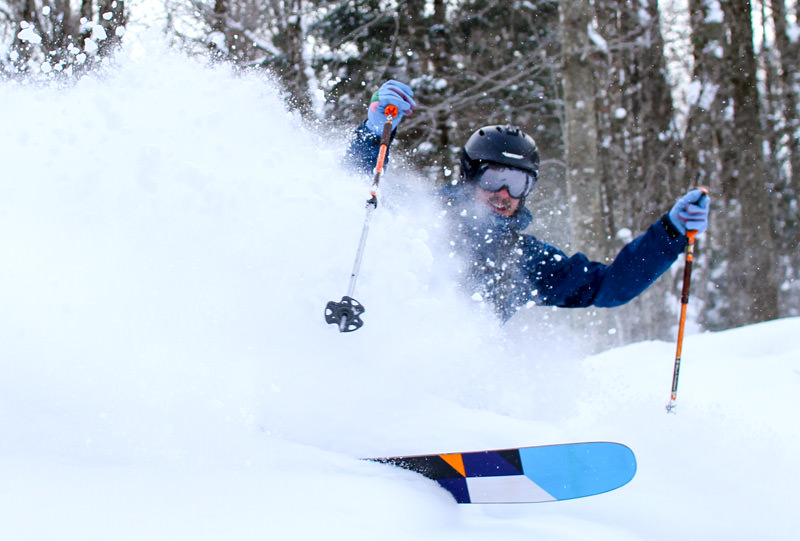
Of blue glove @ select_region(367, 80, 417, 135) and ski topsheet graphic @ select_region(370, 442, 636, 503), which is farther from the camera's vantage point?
blue glove @ select_region(367, 80, 417, 135)

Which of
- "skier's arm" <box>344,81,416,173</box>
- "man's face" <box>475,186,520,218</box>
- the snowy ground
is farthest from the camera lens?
"man's face" <box>475,186,520,218</box>

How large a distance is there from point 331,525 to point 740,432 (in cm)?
207

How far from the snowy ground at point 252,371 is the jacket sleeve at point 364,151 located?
226 millimetres

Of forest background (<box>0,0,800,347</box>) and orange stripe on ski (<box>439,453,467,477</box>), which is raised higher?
forest background (<box>0,0,800,347</box>)

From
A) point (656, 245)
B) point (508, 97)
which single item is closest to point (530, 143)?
point (656, 245)

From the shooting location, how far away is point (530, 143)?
448 centimetres

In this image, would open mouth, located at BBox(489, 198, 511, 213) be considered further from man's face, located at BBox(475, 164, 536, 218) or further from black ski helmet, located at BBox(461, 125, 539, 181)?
black ski helmet, located at BBox(461, 125, 539, 181)

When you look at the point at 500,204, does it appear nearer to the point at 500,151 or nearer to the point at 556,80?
the point at 500,151

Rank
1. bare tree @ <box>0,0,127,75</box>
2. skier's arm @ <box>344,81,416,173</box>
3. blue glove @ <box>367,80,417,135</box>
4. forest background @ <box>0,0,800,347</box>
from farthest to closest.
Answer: forest background @ <box>0,0,800,347</box>
bare tree @ <box>0,0,127,75</box>
skier's arm @ <box>344,81,416,173</box>
blue glove @ <box>367,80,417,135</box>

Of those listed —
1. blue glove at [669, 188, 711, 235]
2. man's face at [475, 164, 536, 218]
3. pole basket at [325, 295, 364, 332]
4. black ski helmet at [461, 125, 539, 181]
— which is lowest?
pole basket at [325, 295, 364, 332]

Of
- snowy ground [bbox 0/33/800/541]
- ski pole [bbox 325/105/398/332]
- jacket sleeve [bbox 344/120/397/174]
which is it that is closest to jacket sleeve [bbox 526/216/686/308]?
snowy ground [bbox 0/33/800/541]

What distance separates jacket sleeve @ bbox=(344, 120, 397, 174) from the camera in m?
3.91

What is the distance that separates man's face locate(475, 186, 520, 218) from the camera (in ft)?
14.1

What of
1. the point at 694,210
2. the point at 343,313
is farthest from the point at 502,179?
the point at 343,313
